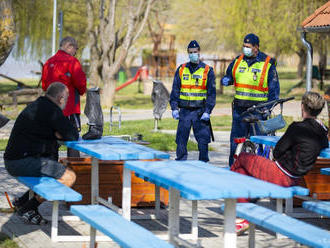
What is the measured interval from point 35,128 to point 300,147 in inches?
101

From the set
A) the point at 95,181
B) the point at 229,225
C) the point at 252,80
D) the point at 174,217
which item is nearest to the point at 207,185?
the point at 229,225

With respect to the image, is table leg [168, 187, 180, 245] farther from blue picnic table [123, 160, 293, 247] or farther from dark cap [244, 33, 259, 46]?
dark cap [244, 33, 259, 46]

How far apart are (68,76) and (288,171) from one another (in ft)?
11.7

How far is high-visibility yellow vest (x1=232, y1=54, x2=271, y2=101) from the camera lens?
989cm

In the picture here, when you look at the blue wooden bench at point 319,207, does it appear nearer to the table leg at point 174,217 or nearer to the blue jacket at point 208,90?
the table leg at point 174,217

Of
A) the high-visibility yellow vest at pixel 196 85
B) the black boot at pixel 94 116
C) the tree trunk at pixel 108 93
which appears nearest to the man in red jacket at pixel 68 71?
the black boot at pixel 94 116

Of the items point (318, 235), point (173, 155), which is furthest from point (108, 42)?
point (318, 235)

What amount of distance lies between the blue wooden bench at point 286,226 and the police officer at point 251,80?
348 cm

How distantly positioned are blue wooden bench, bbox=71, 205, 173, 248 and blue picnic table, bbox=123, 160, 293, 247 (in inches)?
15.6

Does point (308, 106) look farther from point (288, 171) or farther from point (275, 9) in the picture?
point (275, 9)

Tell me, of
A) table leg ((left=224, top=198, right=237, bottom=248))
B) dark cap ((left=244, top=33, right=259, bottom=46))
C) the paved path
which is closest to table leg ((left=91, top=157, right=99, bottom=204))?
the paved path

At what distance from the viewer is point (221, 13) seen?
180 feet

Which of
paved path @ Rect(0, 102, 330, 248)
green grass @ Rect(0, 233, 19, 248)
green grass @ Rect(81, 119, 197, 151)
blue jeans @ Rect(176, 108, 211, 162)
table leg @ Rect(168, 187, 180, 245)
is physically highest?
blue jeans @ Rect(176, 108, 211, 162)

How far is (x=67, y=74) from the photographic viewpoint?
9.52 metres
